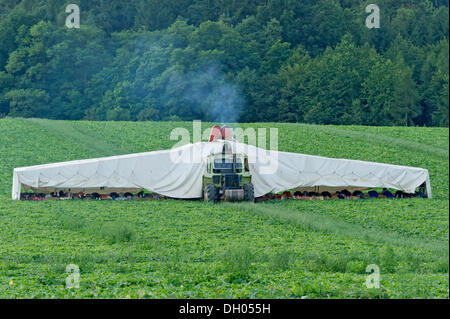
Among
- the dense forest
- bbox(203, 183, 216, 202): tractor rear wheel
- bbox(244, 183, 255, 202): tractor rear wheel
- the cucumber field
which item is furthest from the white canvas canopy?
the dense forest

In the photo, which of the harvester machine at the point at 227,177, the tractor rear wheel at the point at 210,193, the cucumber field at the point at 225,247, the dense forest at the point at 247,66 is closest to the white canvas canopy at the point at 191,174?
the harvester machine at the point at 227,177

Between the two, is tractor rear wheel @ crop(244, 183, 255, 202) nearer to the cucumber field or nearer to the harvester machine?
the harvester machine

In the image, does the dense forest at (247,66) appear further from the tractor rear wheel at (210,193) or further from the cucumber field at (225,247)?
the cucumber field at (225,247)

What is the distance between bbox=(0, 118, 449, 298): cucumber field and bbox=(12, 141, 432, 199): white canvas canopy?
119 cm

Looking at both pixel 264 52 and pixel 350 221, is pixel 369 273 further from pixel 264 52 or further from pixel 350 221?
pixel 264 52

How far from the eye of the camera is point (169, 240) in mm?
20016

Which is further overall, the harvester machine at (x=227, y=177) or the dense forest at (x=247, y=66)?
the dense forest at (x=247, y=66)

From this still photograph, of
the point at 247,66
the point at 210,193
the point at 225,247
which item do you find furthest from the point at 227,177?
the point at 247,66

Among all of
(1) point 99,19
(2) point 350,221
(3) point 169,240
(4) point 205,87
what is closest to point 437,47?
(4) point 205,87

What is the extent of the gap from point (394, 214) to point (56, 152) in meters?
23.9

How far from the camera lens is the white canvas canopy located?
2947 centimetres

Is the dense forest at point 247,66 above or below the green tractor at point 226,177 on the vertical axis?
above

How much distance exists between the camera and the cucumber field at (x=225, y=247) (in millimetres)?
13414

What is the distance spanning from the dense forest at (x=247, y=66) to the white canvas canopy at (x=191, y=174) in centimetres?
3216
